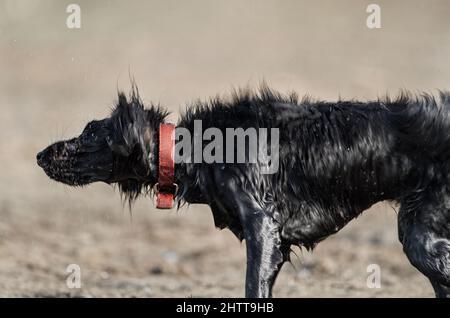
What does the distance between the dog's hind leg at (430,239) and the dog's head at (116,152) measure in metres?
1.73

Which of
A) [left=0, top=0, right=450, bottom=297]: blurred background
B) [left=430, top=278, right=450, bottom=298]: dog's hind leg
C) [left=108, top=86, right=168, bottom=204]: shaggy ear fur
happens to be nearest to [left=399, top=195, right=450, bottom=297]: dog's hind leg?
[left=430, top=278, right=450, bottom=298]: dog's hind leg

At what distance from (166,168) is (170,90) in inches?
420

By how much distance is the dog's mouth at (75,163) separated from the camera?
6.95 m

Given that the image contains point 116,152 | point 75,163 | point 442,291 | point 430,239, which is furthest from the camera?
point 442,291

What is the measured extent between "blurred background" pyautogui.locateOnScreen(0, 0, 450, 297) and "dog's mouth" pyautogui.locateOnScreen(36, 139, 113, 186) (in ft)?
6.33

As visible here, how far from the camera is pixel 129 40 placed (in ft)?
66.4

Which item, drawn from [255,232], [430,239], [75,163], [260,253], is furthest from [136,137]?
[430,239]

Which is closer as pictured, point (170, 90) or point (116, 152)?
point (116, 152)

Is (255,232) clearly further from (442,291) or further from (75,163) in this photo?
(442,291)

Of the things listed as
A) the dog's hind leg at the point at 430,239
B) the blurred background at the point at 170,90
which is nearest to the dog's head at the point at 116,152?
the dog's hind leg at the point at 430,239

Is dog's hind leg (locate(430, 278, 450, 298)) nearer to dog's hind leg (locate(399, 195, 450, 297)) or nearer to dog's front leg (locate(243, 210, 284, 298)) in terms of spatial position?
dog's hind leg (locate(399, 195, 450, 297))

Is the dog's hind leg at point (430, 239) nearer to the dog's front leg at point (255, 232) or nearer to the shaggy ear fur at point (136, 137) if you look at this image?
the dog's front leg at point (255, 232)

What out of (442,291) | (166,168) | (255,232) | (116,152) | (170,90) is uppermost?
(170,90)

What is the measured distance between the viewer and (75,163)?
7012 mm
